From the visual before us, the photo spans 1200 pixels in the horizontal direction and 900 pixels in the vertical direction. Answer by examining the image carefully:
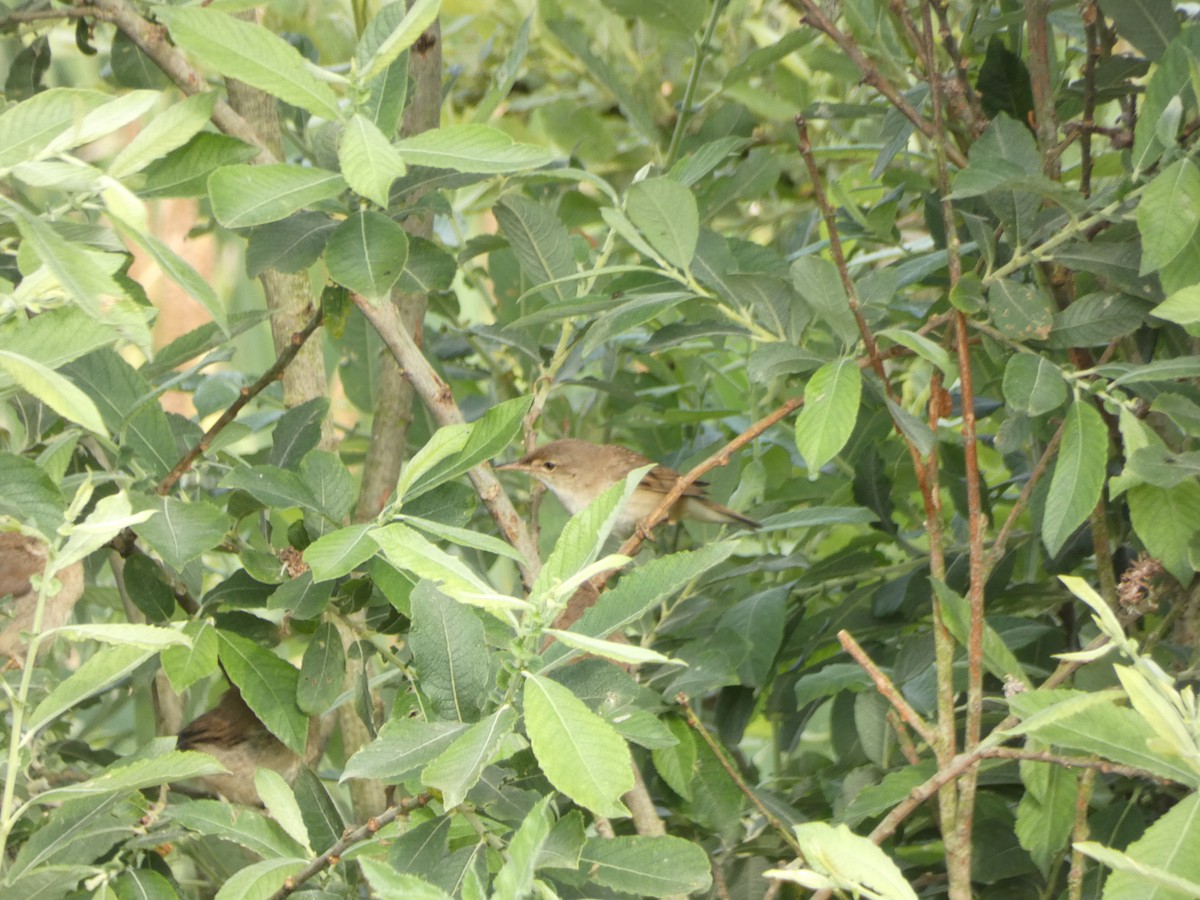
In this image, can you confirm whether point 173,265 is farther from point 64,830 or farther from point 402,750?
point 64,830

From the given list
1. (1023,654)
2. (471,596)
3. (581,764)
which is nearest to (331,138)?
(471,596)

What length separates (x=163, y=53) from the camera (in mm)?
1801

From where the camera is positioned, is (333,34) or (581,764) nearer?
(581,764)

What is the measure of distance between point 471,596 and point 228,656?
2.41 feet

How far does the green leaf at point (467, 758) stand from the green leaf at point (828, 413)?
53 cm

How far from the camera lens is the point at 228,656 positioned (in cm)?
170

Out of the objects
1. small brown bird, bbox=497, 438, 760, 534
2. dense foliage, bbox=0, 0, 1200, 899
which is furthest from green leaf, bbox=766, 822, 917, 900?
small brown bird, bbox=497, 438, 760, 534

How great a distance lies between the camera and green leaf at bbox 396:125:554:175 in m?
1.42

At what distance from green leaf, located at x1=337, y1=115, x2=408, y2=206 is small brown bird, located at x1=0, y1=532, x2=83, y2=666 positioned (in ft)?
4.81

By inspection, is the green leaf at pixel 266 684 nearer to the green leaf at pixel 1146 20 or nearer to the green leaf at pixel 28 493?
the green leaf at pixel 28 493

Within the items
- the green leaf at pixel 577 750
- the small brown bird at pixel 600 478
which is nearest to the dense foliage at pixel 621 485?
the green leaf at pixel 577 750

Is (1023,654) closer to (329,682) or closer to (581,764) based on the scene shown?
(329,682)

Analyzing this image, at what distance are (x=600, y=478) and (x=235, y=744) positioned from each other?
114cm

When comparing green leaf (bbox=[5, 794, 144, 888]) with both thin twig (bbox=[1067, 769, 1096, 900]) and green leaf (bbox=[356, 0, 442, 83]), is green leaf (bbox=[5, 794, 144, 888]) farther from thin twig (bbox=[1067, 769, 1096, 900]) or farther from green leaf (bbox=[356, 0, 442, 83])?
thin twig (bbox=[1067, 769, 1096, 900])
